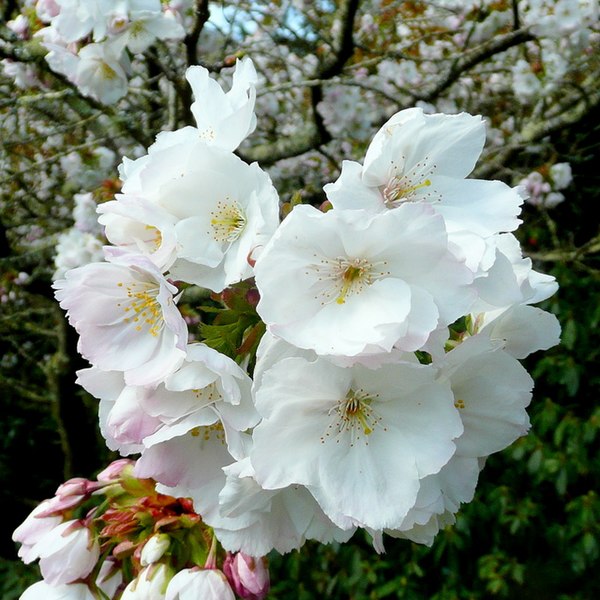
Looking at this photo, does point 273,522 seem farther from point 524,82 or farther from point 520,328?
point 524,82

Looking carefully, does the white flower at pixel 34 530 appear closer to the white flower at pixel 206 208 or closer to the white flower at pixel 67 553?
the white flower at pixel 67 553

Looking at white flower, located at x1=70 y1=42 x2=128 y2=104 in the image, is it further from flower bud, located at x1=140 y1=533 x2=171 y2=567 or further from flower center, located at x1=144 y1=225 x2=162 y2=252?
flower bud, located at x1=140 y1=533 x2=171 y2=567

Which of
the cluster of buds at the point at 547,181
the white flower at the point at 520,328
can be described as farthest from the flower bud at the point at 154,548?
the cluster of buds at the point at 547,181

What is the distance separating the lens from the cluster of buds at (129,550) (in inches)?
35.2

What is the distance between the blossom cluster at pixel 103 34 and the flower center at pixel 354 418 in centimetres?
126

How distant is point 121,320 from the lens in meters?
0.80

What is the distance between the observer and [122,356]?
0.77 m

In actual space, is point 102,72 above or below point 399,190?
below

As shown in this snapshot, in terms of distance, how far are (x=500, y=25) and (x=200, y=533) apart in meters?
3.02

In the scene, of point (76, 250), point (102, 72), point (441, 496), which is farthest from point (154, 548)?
point (76, 250)

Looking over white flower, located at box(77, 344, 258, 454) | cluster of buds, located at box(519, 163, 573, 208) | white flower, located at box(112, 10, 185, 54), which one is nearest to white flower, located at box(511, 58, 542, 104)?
cluster of buds, located at box(519, 163, 573, 208)

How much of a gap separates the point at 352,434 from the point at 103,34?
130cm

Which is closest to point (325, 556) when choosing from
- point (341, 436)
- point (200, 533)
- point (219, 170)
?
point (200, 533)

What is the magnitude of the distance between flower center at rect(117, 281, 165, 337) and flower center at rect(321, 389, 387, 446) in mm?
241
